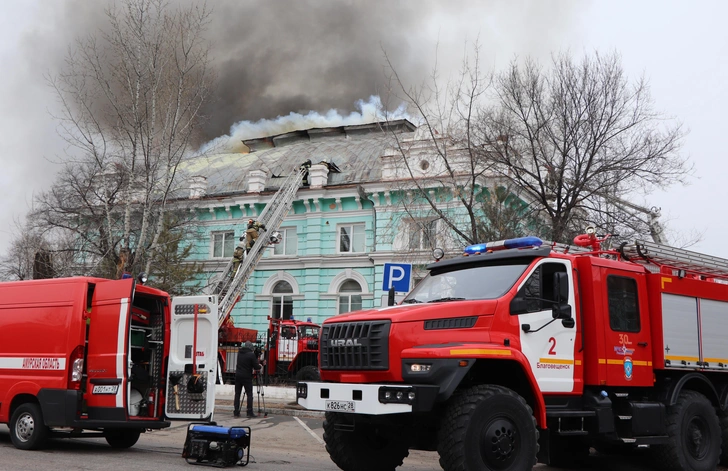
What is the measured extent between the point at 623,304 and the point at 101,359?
7.41m

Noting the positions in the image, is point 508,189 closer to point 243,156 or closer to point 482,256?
point 482,256

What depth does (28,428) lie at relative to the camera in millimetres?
10625

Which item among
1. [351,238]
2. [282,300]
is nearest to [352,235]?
[351,238]

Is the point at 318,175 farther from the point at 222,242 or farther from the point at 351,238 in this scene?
the point at 222,242

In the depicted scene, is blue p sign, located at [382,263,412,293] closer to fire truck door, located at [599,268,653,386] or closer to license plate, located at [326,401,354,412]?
fire truck door, located at [599,268,653,386]

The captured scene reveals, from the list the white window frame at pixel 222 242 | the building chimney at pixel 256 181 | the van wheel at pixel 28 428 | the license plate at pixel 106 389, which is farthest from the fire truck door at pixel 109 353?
the white window frame at pixel 222 242

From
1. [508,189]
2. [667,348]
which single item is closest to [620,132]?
[508,189]

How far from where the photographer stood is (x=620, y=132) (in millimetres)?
19016

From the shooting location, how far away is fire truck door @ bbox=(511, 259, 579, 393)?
27.0ft

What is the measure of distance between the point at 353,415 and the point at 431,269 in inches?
89.2

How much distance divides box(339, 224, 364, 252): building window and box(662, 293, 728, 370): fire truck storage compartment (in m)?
20.7

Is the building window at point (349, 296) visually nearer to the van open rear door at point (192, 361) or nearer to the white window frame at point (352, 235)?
the white window frame at point (352, 235)

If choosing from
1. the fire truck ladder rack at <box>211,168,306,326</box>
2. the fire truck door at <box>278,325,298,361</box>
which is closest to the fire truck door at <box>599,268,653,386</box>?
the fire truck door at <box>278,325,298,361</box>

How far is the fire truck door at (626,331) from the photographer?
9.06 m
